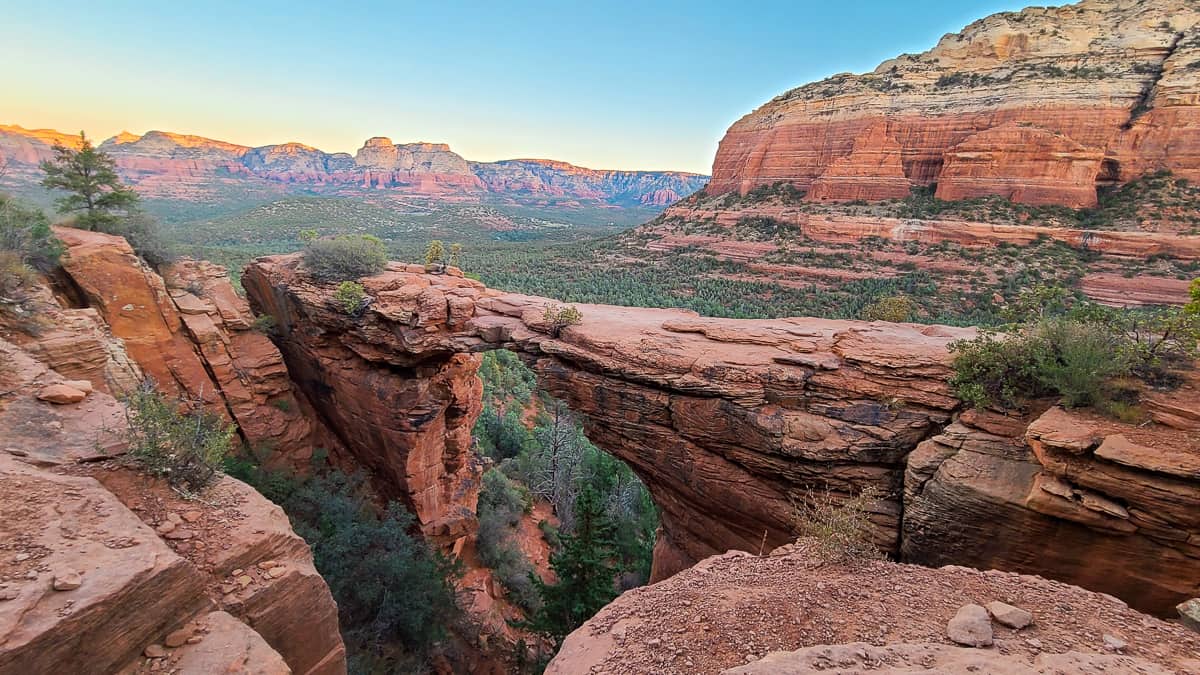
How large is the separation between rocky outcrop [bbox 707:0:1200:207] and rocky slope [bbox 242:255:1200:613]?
158 ft

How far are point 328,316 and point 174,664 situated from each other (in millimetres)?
10271

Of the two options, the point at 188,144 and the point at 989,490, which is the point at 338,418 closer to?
the point at 989,490

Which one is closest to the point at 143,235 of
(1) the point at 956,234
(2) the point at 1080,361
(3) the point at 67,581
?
(3) the point at 67,581

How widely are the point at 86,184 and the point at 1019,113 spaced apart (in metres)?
63.8

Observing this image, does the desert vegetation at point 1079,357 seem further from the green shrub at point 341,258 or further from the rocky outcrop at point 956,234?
the rocky outcrop at point 956,234

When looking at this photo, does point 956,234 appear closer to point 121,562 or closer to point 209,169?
point 121,562

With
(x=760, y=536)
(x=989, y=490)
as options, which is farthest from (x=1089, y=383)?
(x=760, y=536)

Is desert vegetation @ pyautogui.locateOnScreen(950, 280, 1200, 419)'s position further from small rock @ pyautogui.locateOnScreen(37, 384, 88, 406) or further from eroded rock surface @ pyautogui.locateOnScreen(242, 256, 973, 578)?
small rock @ pyautogui.locateOnScreen(37, 384, 88, 406)

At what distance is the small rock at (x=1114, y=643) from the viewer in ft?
12.5

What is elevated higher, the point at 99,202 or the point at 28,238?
the point at 99,202

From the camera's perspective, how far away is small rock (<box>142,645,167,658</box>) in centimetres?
388

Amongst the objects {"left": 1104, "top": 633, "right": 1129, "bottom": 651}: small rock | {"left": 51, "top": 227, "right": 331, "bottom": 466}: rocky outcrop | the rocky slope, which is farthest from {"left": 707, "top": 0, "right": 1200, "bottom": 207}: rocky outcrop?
{"left": 51, "top": 227, "right": 331, "bottom": 466}: rocky outcrop

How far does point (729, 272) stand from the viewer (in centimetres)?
4738

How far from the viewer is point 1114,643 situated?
3.84 m
